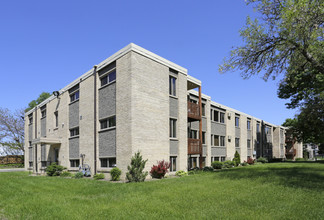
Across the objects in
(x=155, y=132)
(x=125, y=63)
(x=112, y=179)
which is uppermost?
(x=125, y=63)

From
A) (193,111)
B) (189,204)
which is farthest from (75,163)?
(189,204)

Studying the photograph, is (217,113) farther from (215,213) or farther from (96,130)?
(215,213)

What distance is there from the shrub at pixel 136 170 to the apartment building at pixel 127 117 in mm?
623

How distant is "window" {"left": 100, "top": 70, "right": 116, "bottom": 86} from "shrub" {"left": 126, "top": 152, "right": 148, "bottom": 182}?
6558 millimetres

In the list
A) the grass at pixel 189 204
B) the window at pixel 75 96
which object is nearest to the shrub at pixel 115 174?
the grass at pixel 189 204

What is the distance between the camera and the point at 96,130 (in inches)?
794

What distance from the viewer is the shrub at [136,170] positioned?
15.5 metres

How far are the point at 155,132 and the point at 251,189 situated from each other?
8888 mm

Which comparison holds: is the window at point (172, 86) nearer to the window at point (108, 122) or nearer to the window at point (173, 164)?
the window at point (108, 122)

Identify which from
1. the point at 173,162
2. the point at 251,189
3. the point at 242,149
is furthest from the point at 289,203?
the point at 242,149

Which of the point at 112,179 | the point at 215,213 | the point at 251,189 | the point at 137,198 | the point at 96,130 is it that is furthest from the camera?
Result: the point at 96,130

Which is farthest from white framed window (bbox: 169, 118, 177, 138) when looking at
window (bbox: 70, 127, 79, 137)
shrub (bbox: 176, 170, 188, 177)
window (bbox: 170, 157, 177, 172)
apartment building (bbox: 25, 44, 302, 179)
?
window (bbox: 70, 127, 79, 137)

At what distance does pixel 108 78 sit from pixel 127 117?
458 centimetres

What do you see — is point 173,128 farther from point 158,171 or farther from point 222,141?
point 222,141
